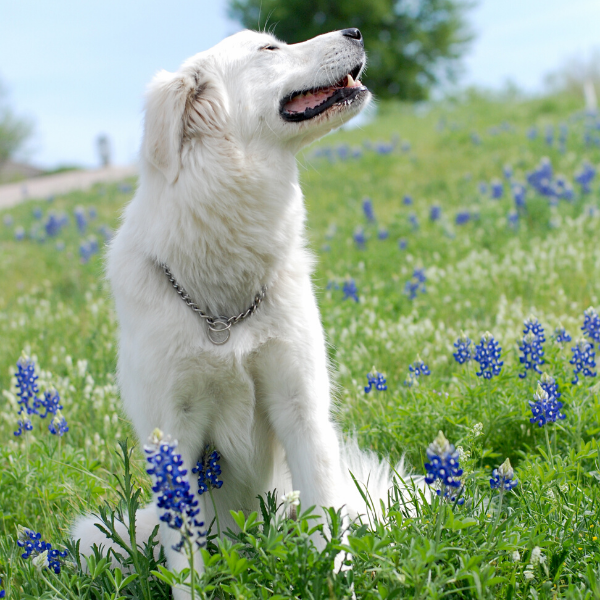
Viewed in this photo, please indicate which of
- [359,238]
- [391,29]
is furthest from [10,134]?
[359,238]

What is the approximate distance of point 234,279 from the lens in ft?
7.57

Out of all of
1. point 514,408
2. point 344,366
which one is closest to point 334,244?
point 344,366

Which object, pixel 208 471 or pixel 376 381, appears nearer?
pixel 208 471

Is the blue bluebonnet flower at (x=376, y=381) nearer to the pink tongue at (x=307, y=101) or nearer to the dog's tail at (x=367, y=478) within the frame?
the dog's tail at (x=367, y=478)

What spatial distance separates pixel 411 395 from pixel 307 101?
1450 millimetres

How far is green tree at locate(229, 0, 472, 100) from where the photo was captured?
27641 mm

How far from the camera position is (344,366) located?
374 cm

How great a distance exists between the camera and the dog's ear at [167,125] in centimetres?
223

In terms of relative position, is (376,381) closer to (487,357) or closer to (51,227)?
Answer: (487,357)

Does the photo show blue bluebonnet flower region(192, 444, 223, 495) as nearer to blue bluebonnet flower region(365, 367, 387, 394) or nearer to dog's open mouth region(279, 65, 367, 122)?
blue bluebonnet flower region(365, 367, 387, 394)

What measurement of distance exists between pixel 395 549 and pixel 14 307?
17.4ft

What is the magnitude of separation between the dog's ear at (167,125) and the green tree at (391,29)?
2695 cm

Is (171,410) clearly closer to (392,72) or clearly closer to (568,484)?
(568,484)

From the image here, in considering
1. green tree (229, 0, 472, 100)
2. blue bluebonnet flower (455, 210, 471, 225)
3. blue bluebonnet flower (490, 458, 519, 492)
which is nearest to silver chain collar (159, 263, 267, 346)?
blue bluebonnet flower (490, 458, 519, 492)
